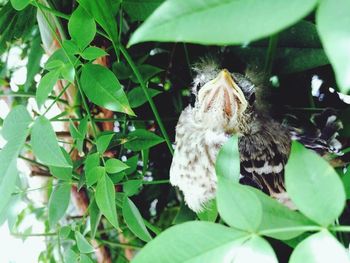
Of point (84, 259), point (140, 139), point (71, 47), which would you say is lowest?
point (84, 259)

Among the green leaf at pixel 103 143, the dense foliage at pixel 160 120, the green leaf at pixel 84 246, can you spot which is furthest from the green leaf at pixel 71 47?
the green leaf at pixel 84 246

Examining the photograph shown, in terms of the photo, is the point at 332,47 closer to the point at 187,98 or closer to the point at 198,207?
the point at 198,207

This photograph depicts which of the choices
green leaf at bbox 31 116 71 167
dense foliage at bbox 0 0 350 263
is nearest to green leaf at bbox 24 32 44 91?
dense foliage at bbox 0 0 350 263

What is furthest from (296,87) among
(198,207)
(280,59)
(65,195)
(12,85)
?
(12,85)

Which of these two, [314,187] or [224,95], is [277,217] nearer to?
[314,187]

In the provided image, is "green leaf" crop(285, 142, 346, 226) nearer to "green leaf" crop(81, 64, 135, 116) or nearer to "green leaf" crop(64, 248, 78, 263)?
"green leaf" crop(81, 64, 135, 116)

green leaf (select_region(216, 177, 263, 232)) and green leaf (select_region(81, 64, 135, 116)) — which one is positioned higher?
green leaf (select_region(81, 64, 135, 116))

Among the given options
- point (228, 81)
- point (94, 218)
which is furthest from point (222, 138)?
point (94, 218)
